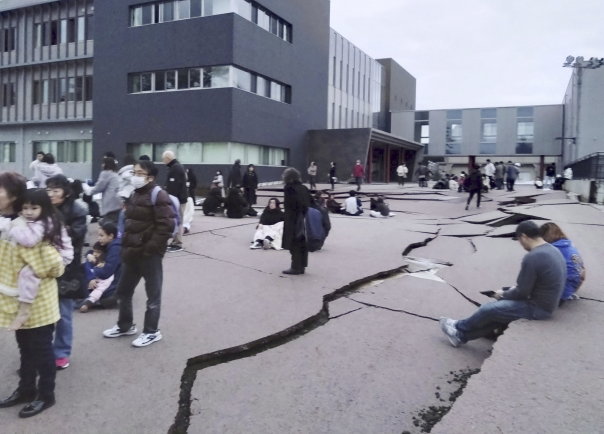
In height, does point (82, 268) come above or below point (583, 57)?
below

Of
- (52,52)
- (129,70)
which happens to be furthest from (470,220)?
(52,52)

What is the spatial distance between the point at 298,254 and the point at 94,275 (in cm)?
295

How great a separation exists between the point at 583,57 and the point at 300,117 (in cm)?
1866

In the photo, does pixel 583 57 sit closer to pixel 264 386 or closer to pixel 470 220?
pixel 470 220

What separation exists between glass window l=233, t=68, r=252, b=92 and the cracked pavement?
1965 cm

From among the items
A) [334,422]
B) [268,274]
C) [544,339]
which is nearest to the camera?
[334,422]

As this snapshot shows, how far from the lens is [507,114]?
51.1 metres

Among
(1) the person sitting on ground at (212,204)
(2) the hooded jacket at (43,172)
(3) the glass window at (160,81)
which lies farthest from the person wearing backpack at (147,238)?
(3) the glass window at (160,81)

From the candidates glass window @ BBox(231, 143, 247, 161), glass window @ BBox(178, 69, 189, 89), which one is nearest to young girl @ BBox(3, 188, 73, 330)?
glass window @ BBox(231, 143, 247, 161)

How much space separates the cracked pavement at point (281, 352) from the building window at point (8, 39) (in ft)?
122

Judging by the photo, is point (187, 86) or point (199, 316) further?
point (187, 86)

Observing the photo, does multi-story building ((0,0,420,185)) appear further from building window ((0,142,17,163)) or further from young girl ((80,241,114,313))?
young girl ((80,241,114,313))

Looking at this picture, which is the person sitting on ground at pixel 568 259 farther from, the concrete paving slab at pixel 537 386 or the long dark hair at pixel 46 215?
the long dark hair at pixel 46 215

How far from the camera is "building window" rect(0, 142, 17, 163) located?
38.9 meters
